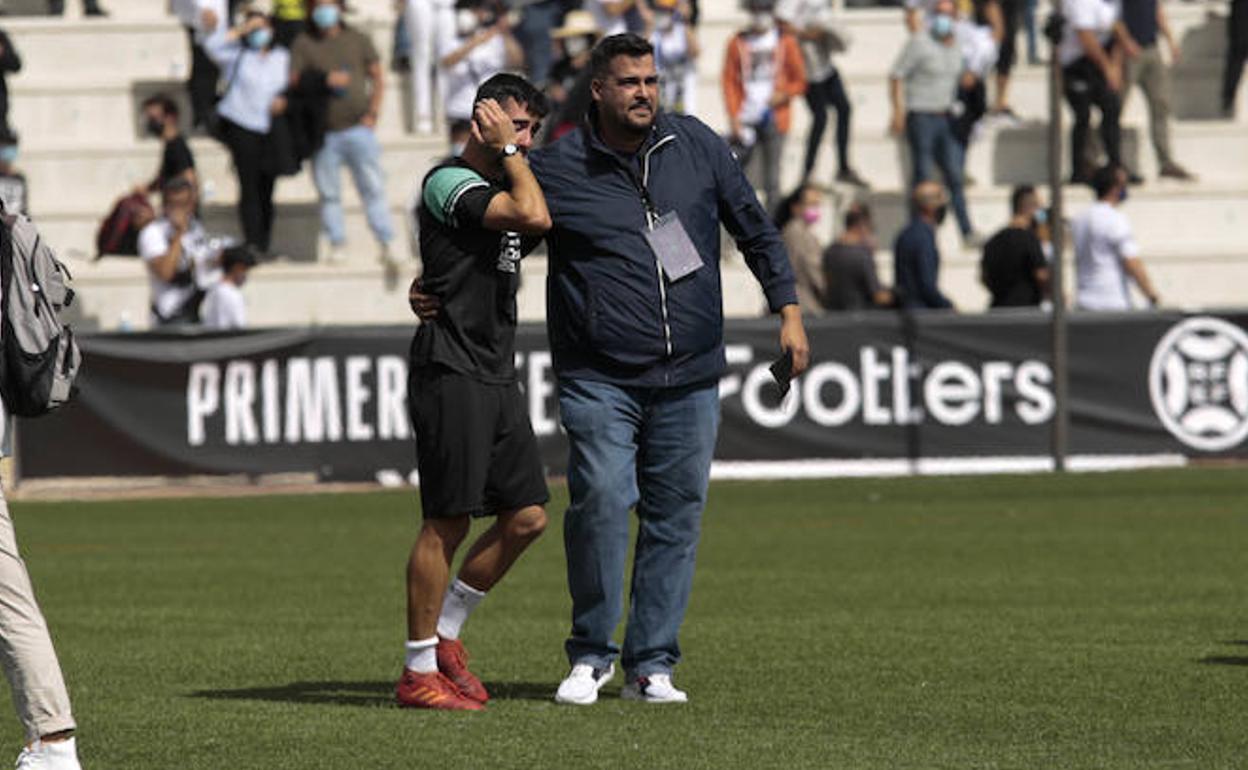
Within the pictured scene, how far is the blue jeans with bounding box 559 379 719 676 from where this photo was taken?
10.2 meters

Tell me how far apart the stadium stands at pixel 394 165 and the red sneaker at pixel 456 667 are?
1711cm

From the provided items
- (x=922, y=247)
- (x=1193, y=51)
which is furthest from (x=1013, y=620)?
(x=1193, y=51)

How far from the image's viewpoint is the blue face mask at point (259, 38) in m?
27.7

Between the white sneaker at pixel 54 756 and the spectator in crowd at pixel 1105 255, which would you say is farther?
the spectator in crowd at pixel 1105 255

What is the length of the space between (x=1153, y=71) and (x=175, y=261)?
9644mm

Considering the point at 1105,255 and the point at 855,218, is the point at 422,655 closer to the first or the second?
the point at 1105,255

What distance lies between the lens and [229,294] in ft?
82.5

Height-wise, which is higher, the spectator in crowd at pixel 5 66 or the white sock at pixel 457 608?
the spectator in crowd at pixel 5 66

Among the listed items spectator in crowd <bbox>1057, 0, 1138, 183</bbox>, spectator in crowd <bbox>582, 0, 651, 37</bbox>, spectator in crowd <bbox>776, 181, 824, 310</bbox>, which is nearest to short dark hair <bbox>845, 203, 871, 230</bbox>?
spectator in crowd <bbox>776, 181, 824, 310</bbox>

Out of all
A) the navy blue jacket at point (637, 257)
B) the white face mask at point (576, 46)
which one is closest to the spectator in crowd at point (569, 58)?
the white face mask at point (576, 46)

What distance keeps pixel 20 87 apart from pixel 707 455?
22431 mm

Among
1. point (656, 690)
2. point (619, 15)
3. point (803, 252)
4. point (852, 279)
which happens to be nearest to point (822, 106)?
point (619, 15)

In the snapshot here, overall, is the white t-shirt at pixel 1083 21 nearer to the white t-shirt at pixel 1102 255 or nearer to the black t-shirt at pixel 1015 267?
the black t-shirt at pixel 1015 267

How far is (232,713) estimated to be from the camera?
33.4 ft
